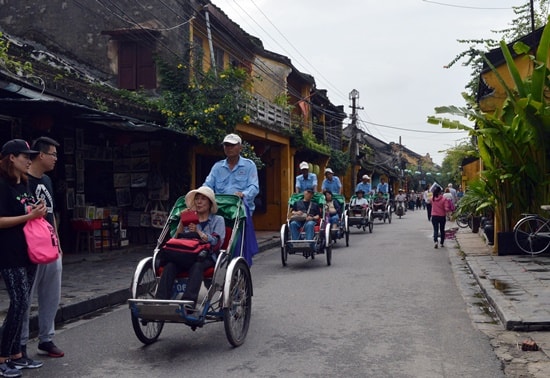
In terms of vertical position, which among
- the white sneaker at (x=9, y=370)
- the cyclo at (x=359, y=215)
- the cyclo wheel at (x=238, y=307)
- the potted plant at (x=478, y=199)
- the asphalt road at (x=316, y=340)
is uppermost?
the potted plant at (x=478, y=199)

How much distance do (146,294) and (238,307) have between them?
2.86ft

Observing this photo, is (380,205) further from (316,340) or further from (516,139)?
(316,340)

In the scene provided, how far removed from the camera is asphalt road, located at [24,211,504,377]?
16.1 ft

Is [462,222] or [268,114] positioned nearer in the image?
[268,114]

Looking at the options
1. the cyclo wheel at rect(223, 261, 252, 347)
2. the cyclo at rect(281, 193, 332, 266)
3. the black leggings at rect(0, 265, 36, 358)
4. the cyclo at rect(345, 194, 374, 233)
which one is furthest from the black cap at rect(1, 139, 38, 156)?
the cyclo at rect(345, 194, 374, 233)

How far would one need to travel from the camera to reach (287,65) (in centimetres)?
2411

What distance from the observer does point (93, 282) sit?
9.11 m

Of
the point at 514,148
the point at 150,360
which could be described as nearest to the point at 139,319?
the point at 150,360

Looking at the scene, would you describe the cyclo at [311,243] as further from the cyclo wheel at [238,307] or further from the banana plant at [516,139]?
the cyclo wheel at [238,307]

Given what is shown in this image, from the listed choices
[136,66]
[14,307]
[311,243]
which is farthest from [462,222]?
[14,307]

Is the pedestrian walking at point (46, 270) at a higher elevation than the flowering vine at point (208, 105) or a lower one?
lower

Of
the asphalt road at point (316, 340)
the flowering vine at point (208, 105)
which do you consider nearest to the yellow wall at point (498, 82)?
the asphalt road at point (316, 340)

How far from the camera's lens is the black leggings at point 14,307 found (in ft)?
15.6

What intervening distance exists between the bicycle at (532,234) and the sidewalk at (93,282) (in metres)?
7.43
